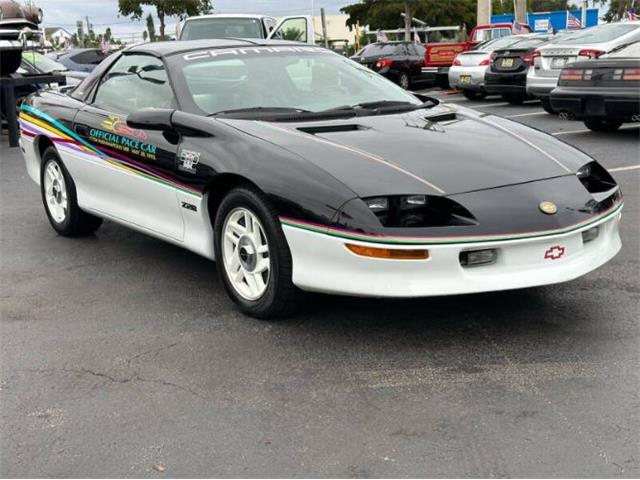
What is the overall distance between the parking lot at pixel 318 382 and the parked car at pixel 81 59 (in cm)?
1650

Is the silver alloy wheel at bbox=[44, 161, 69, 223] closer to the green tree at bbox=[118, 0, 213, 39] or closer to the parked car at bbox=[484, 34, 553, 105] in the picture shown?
the parked car at bbox=[484, 34, 553, 105]

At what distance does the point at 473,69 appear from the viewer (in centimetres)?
1611

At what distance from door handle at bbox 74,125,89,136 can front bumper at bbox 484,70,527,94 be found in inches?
413

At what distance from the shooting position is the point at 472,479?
2570 mm

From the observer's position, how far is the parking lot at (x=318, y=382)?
2740 mm

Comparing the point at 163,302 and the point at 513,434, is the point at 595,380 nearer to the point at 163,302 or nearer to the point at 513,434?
the point at 513,434

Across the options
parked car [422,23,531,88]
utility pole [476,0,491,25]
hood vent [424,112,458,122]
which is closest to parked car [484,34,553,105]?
parked car [422,23,531,88]

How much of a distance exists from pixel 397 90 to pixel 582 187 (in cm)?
166

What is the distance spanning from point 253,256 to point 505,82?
38.3ft

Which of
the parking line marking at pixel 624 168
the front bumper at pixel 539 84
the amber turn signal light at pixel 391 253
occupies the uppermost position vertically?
the amber turn signal light at pixel 391 253

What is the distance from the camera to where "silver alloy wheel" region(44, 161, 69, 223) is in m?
5.83

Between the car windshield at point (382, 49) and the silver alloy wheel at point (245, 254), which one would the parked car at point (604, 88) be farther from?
the car windshield at point (382, 49)

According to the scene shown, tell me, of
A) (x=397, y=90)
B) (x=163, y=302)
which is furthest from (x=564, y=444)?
(x=397, y=90)

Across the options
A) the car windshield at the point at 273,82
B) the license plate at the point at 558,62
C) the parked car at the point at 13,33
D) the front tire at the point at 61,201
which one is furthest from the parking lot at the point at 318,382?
the license plate at the point at 558,62
